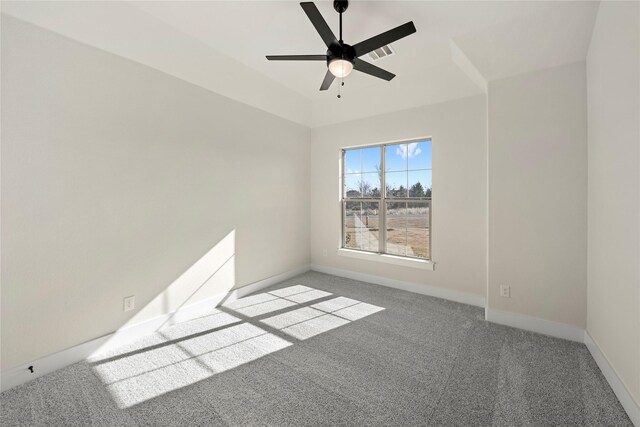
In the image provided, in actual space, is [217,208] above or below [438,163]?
below

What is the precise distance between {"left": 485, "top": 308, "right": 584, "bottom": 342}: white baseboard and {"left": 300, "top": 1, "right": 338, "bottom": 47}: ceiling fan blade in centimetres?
314

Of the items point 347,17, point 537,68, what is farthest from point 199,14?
point 537,68

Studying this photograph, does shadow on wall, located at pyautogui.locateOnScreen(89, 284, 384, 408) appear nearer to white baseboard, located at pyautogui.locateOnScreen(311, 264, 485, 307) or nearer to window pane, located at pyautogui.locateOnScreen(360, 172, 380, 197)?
white baseboard, located at pyautogui.locateOnScreen(311, 264, 485, 307)

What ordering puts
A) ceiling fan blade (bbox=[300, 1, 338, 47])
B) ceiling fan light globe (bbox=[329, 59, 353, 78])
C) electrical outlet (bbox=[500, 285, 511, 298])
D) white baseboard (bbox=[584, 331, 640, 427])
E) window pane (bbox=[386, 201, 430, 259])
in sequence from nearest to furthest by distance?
white baseboard (bbox=[584, 331, 640, 427]) < ceiling fan blade (bbox=[300, 1, 338, 47]) < ceiling fan light globe (bbox=[329, 59, 353, 78]) < electrical outlet (bbox=[500, 285, 511, 298]) < window pane (bbox=[386, 201, 430, 259])

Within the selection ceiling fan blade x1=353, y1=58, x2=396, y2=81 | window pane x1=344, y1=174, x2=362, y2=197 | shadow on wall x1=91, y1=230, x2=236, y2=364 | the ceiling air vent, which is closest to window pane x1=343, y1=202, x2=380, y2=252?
window pane x1=344, y1=174, x2=362, y2=197

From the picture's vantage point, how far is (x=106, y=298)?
91.2 inches

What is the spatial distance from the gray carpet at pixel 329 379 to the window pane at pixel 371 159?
2.41 metres

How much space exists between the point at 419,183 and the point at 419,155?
0.41 m

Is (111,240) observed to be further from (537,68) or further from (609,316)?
(537,68)

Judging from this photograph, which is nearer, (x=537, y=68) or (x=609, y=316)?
(x=609, y=316)

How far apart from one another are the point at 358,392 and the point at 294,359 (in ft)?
2.03

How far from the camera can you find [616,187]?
69.6 inches

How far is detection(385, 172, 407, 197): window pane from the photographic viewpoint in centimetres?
400

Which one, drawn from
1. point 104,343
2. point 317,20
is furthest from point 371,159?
point 104,343
